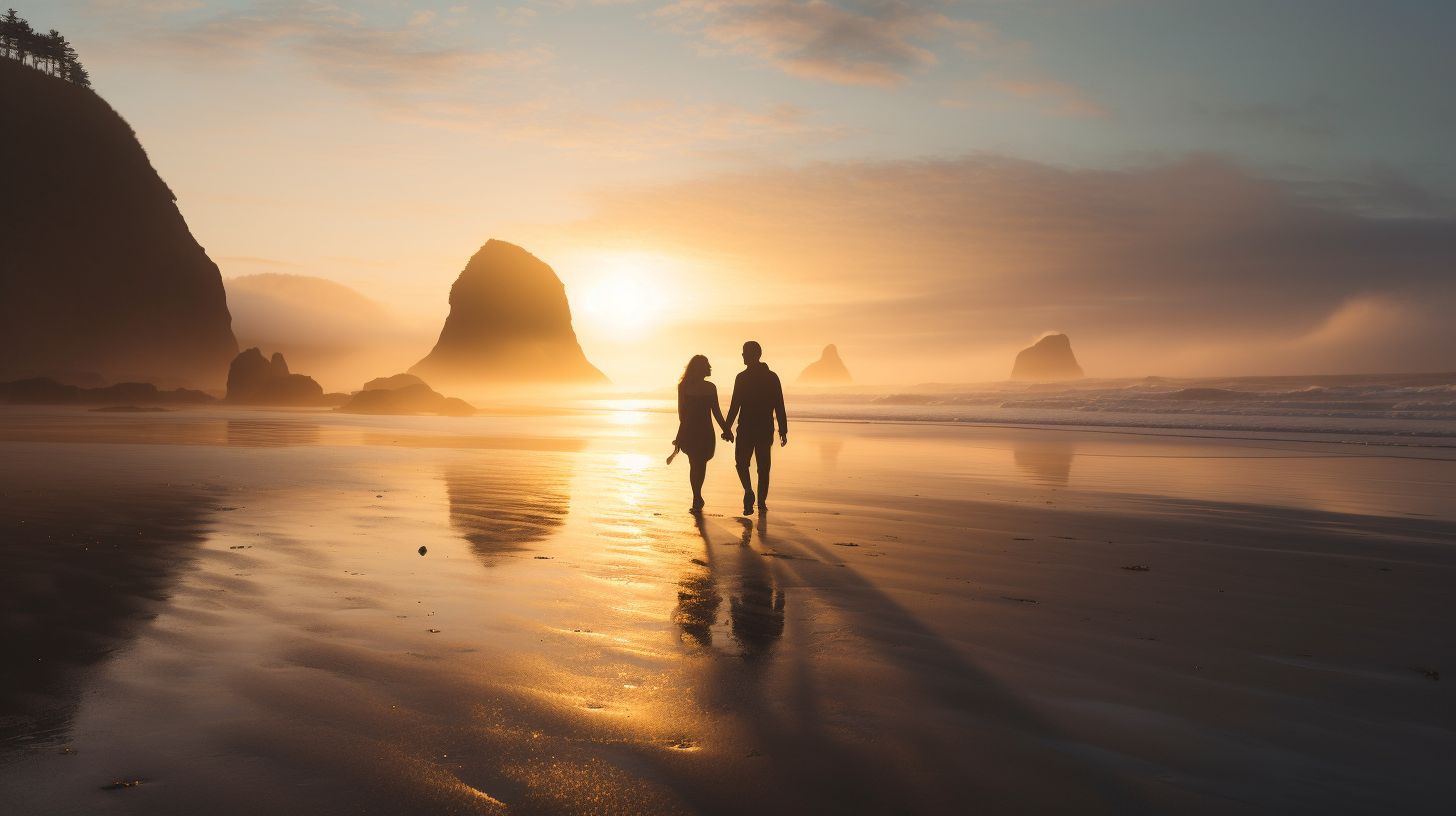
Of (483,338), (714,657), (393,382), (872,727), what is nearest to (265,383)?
Answer: (393,382)

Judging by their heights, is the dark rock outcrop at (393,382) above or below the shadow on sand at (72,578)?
above

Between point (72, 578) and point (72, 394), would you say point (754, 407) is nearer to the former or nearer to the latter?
point (72, 578)

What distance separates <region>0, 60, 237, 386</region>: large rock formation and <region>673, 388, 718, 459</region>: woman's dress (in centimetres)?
8172

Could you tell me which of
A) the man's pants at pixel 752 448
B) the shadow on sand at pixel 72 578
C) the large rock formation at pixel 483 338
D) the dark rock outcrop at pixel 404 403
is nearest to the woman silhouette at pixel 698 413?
the man's pants at pixel 752 448

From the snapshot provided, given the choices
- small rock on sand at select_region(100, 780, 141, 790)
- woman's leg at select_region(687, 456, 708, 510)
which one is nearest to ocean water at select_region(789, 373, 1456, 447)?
woman's leg at select_region(687, 456, 708, 510)

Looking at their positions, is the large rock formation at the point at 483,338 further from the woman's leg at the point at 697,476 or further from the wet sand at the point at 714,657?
the wet sand at the point at 714,657

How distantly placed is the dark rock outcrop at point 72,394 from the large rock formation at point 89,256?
18141 millimetres

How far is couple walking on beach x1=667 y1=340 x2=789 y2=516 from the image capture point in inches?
481

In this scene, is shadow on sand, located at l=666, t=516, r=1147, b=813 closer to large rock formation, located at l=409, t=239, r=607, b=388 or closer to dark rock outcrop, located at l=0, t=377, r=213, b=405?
dark rock outcrop, located at l=0, t=377, r=213, b=405

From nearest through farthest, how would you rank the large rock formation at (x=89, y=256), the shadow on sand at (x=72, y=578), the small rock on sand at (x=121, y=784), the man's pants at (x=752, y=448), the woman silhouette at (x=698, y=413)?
the small rock on sand at (x=121, y=784), the shadow on sand at (x=72, y=578), the man's pants at (x=752, y=448), the woman silhouette at (x=698, y=413), the large rock formation at (x=89, y=256)

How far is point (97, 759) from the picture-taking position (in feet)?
11.4

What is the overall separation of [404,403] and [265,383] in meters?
17.5

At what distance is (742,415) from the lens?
12.4 meters

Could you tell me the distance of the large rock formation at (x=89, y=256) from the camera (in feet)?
253
